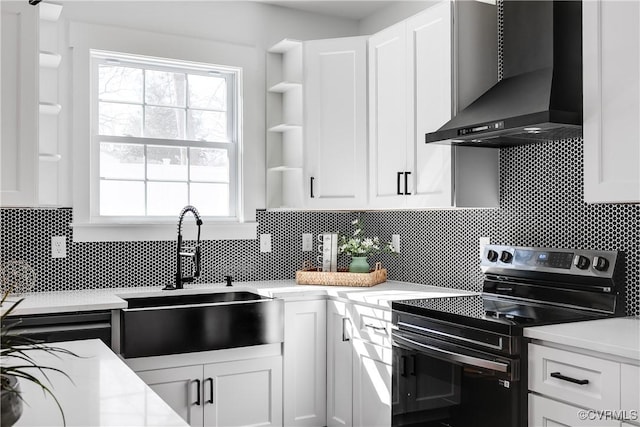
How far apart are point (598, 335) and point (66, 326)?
2.30 meters

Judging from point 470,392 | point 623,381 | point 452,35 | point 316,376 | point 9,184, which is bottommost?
Result: point 316,376

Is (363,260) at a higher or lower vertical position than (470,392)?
higher

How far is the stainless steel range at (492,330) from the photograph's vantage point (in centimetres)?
228

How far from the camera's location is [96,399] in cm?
141

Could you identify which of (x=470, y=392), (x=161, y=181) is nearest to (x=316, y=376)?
(x=470, y=392)

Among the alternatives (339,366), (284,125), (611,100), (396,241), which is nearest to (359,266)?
(396,241)

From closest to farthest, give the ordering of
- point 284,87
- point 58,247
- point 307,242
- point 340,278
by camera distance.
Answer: point 58,247 < point 340,278 < point 284,87 < point 307,242

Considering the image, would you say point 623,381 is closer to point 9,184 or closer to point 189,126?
point 9,184

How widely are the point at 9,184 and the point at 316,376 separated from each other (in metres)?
1.88

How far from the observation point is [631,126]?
2.26m

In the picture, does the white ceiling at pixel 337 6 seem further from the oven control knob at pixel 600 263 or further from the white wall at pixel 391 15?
the oven control knob at pixel 600 263

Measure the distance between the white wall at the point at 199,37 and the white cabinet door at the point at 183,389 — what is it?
3.93ft

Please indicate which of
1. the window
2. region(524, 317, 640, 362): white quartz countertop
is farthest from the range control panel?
the window

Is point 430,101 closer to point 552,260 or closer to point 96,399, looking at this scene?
point 552,260
